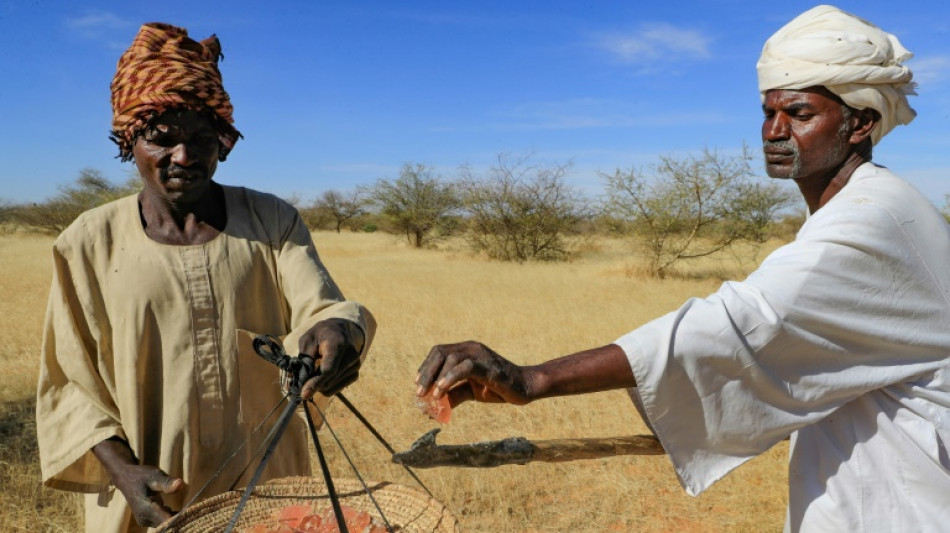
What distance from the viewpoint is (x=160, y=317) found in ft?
6.63

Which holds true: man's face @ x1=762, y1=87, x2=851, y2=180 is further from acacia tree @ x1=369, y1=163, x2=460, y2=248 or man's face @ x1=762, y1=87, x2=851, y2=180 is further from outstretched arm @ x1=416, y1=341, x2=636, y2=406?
acacia tree @ x1=369, y1=163, x2=460, y2=248

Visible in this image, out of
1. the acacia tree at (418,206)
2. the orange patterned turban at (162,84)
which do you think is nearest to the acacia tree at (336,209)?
the acacia tree at (418,206)

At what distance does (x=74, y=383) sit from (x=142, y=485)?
426mm

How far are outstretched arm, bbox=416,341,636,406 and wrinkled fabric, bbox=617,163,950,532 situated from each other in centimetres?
5

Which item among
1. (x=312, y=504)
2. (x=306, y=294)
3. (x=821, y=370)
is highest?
(x=306, y=294)

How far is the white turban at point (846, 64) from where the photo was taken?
1.75 m

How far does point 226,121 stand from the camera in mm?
2148

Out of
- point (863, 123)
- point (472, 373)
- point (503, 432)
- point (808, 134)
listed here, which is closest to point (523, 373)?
point (472, 373)

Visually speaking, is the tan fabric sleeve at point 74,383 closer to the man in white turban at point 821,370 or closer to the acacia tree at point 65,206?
the man in white turban at point 821,370

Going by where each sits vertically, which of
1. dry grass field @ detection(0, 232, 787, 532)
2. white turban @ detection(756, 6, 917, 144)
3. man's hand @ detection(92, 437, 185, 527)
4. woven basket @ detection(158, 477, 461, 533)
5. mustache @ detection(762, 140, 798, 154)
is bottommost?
dry grass field @ detection(0, 232, 787, 532)

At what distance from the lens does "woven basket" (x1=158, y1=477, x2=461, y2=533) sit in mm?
1807

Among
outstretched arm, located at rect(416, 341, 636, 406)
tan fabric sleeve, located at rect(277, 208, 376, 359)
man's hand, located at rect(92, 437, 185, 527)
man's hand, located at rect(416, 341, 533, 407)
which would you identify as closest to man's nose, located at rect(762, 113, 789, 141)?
outstretched arm, located at rect(416, 341, 636, 406)

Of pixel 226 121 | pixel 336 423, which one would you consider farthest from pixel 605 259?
pixel 226 121

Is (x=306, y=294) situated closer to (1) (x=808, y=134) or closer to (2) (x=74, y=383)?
(2) (x=74, y=383)
